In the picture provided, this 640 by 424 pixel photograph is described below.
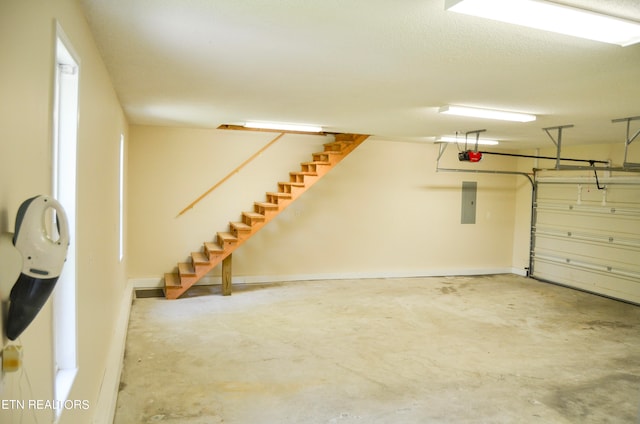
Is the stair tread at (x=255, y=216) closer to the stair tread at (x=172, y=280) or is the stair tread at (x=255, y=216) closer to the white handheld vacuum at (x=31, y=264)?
the stair tread at (x=172, y=280)

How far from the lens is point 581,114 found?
4.66m

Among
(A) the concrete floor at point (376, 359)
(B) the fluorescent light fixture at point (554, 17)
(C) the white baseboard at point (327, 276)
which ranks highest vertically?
(B) the fluorescent light fixture at point (554, 17)

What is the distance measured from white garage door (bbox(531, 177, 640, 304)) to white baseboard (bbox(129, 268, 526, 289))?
831mm

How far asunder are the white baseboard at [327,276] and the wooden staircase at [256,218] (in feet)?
1.21

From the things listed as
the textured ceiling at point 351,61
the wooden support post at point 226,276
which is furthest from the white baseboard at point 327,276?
the textured ceiling at point 351,61

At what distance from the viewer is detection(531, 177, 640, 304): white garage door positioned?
6858 millimetres

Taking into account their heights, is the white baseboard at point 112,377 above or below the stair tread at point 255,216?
below

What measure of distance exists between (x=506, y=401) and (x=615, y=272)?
194 inches

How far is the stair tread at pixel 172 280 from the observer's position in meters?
6.30

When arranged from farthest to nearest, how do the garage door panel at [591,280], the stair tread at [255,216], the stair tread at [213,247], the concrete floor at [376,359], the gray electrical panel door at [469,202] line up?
the gray electrical panel door at [469,202] < the garage door panel at [591,280] < the stair tread at [255,216] < the stair tread at [213,247] < the concrete floor at [376,359]

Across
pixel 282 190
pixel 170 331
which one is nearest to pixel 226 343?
pixel 170 331

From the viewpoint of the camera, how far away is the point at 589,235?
7484 millimetres

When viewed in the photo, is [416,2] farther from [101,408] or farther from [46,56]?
[101,408]

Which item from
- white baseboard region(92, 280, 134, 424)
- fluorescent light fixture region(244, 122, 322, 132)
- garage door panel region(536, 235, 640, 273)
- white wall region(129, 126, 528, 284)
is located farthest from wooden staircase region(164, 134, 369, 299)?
garage door panel region(536, 235, 640, 273)
